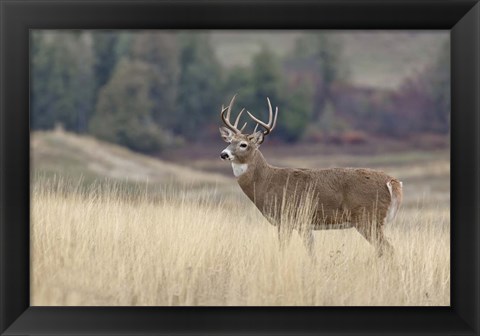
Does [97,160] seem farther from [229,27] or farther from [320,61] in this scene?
[320,61]

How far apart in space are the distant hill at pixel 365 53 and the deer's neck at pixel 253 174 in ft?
179

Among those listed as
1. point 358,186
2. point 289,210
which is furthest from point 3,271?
point 358,186

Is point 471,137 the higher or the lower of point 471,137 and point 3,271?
the higher

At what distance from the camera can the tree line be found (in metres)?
47.9

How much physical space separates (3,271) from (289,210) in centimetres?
388

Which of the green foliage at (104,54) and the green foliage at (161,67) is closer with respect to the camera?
the green foliage at (161,67)

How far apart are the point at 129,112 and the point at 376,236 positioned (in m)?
40.9

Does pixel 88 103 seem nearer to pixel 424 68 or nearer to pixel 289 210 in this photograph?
pixel 424 68

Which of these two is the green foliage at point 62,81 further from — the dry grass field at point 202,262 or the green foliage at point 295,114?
the dry grass field at point 202,262

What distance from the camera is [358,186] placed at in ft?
A: 27.2

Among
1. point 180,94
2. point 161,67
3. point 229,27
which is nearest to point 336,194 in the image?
point 229,27

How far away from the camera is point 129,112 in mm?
47906

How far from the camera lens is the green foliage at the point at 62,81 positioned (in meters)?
47.2

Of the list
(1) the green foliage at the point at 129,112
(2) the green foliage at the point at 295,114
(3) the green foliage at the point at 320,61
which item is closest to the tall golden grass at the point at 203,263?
(1) the green foliage at the point at 129,112
